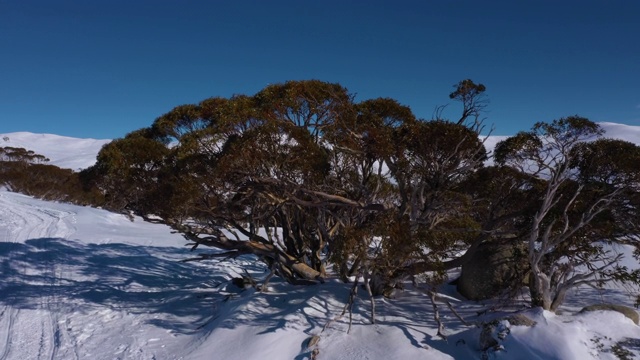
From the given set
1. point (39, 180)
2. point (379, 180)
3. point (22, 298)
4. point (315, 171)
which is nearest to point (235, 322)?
point (315, 171)

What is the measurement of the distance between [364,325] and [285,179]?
3.06 m

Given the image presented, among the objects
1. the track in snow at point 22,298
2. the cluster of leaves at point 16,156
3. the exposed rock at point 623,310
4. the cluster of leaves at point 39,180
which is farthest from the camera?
the cluster of leaves at point 16,156

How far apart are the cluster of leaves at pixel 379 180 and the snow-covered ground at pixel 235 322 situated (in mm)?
833

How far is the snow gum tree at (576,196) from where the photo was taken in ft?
21.8

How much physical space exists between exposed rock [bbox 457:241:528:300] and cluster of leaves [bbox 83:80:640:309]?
525 millimetres

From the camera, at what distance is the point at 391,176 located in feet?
26.8

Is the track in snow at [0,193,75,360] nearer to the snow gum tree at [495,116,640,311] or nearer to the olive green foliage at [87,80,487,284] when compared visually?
the olive green foliage at [87,80,487,284]

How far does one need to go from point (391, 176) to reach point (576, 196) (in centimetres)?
335

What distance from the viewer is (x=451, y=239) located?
28.2 ft

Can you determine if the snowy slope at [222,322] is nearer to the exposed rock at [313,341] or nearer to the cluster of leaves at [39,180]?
the exposed rock at [313,341]

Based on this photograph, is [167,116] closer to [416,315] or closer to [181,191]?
[181,191]

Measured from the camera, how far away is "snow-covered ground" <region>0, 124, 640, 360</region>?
608 cm

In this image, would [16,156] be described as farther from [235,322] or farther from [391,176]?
[391,176]

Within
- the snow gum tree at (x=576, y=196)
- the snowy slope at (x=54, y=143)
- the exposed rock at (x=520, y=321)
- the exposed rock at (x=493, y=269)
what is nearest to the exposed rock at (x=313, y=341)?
the exposed rock at (x=520, y=321)
